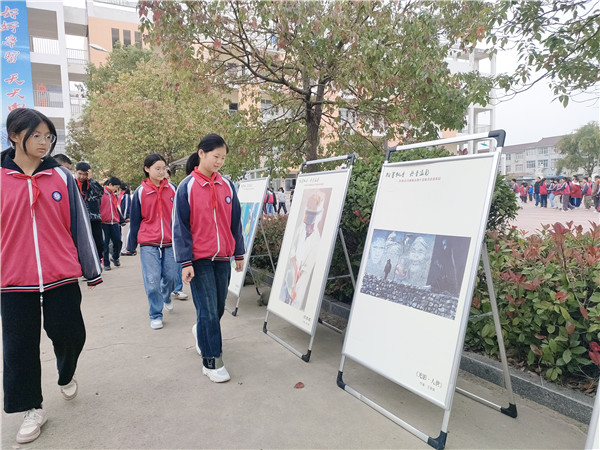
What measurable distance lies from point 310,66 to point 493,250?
3.54m

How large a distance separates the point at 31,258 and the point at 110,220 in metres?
6.07

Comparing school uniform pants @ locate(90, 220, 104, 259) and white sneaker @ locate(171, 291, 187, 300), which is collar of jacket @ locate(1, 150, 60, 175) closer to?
white sneaker @ locate(171, 291, 187, 300)

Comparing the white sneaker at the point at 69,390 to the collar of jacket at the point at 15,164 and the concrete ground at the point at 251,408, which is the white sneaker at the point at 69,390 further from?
the collar of jacket at the point at 15,164

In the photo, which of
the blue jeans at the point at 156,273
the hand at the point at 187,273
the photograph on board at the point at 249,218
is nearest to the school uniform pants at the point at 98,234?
the blue jeans at the point at 156,273

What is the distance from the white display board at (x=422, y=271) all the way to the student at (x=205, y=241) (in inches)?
40.5

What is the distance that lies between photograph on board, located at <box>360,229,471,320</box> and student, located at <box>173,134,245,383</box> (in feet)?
3.72

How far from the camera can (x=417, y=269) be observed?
8.23 feet

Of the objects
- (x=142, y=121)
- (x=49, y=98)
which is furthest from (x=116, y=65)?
(x=142, y=121)

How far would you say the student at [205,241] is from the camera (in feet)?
9.77

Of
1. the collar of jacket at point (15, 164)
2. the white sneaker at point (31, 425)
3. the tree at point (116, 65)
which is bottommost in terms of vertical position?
the white sneaker at point (31, 425)

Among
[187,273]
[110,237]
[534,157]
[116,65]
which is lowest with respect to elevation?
[110,237]

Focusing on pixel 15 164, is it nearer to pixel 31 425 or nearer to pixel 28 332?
pixel 28 332

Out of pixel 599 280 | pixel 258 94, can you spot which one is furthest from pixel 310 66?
pixel 599 280

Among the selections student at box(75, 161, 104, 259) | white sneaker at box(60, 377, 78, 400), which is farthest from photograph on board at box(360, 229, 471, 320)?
student at box(75, 161, 104, 259)
